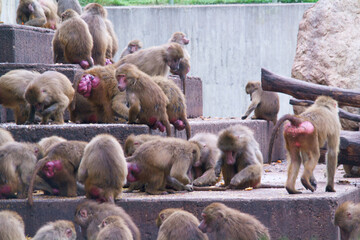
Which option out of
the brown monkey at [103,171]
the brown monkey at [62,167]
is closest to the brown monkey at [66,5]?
the brown monkey at [62,167]

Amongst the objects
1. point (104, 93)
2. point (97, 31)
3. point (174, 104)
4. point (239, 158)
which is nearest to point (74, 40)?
point (97, 31)

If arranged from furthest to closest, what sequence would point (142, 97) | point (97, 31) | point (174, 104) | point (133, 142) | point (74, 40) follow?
1. point (97, 31)
2. point (74, 40)
3. point (174, 104)
4. point (142, 97)
5. point (133, 142)

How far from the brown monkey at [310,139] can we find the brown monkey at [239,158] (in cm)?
76

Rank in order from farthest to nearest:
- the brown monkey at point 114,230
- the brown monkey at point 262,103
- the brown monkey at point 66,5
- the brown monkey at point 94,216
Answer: the brown monkey at point 66,5 < the brown monkey at point 262,103 < the brown monkey at point 94,216 < the brown monkey at point 114,230

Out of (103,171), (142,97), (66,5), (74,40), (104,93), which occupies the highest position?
(66,5)

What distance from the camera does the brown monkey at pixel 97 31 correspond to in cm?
1055

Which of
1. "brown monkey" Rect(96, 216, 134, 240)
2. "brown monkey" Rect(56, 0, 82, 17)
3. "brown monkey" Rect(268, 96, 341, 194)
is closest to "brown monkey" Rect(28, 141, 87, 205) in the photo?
"brown monkey" Rect(96, 216, 134, 240)

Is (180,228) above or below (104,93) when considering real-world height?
below

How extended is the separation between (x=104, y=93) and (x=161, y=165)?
6.76 feet

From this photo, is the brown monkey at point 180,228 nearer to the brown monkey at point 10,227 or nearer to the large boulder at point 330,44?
the brown monkey at point 10,227

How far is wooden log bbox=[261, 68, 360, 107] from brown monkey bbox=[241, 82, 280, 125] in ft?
11.8

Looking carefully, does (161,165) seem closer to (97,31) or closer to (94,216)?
(94,216)

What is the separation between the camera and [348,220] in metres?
5.99

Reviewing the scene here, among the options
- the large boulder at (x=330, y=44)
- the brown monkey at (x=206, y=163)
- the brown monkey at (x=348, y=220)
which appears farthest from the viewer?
the large boulder at (x=330, y=44)
